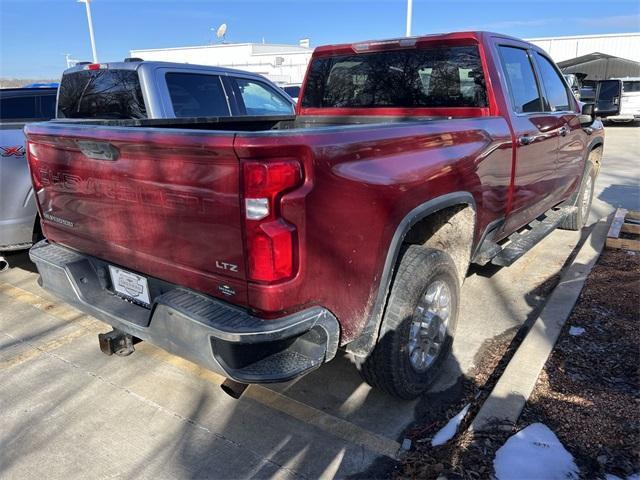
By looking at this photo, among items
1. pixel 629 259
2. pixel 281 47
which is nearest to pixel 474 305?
pixel 629 259

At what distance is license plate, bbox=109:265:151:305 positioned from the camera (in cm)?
255

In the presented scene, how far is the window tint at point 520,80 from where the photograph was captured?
149 inches

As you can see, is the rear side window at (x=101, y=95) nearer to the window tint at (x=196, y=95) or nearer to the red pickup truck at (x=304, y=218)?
the window tint at (x=196, y=95)

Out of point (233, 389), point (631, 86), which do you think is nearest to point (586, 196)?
point (233, 389)

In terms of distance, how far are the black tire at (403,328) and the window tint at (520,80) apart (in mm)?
1683

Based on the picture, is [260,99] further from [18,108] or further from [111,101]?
[18,108]

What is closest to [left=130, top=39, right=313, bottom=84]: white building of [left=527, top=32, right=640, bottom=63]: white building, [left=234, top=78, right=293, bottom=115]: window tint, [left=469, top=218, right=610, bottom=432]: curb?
[left=527, top=32, right=640, bottom=63]: white building

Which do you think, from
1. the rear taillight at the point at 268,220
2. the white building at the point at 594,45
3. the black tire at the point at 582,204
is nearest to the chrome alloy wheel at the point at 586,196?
the black tire at the point at 582,204

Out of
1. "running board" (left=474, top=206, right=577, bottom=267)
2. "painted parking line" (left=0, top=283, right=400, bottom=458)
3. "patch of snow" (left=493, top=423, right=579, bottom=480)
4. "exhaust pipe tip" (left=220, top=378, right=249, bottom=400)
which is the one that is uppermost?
"running board" (left=474, top=206, right=577, bottom=267)

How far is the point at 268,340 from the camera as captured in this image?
199 cm

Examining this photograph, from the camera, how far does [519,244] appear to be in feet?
13.5

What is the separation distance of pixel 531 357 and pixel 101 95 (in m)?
4.69

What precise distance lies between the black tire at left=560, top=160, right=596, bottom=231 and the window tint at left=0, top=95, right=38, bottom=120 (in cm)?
653

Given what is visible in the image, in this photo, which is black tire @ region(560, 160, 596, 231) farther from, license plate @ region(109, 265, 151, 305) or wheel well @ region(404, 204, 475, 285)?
license plate @ region(109, 265, 151, 305)
